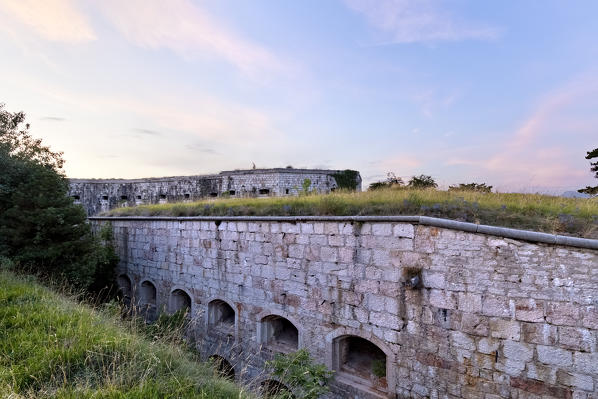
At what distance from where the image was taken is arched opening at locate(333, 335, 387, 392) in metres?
5.85

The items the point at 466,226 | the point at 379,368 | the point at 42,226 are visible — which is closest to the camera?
the point at 466,226

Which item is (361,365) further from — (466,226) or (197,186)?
(197,186)

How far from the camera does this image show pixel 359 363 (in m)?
6.47

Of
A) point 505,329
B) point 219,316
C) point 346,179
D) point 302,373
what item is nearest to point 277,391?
point 302,373

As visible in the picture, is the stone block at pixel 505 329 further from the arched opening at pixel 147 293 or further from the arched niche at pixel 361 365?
the arched opening at pixel 147 293

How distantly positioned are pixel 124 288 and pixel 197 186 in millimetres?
7604

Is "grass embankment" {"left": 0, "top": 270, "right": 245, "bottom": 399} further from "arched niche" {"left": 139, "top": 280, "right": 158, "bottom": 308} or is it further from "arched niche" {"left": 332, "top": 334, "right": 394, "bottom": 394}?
"arched niche" {"left": 139, "top": 280, "right": 158, "bottom": 308}

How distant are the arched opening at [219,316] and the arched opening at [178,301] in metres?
1.49

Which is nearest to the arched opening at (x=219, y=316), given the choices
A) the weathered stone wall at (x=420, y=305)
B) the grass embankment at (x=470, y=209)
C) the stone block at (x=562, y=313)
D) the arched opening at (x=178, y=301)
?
the weathered stone wall at (x=420, y=305)

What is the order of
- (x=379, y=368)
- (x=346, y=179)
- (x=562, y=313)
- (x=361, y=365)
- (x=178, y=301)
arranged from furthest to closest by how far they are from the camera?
(x=346, y=179)
(x=178, y=301)
(x=361, y=365)
(x=379, y=368)
(x=562, y=313)

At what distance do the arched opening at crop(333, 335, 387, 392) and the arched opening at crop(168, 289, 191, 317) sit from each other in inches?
223

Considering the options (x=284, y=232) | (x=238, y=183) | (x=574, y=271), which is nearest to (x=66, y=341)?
(x=284, y=232)

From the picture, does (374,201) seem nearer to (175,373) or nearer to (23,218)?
(175,373)

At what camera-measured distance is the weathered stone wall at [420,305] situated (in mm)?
4199
